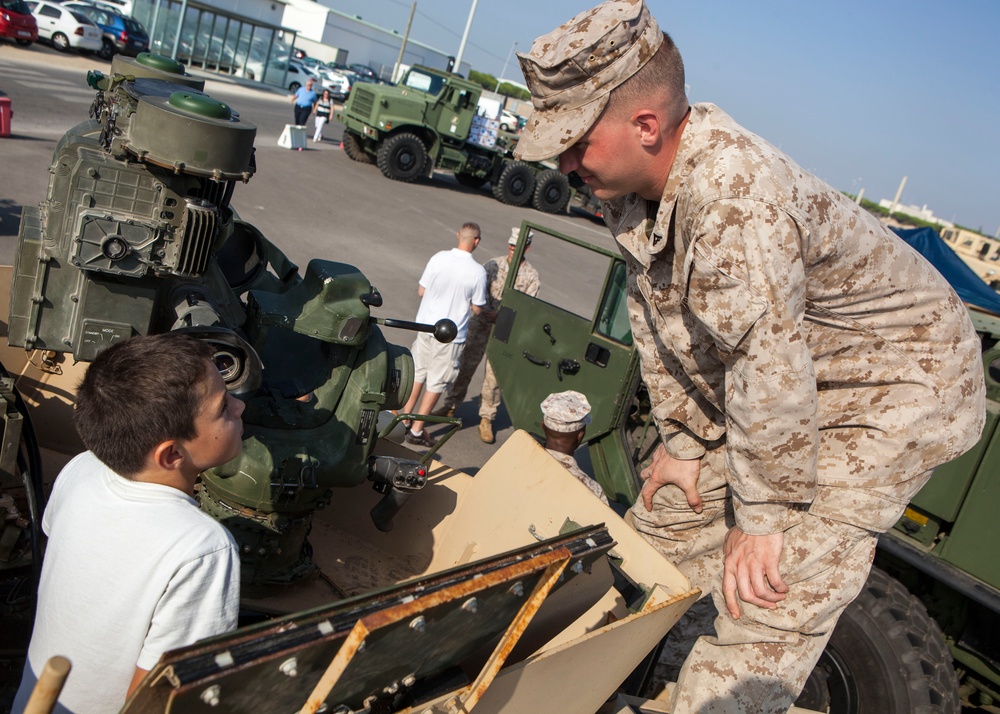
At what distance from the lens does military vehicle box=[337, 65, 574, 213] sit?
1934 cm

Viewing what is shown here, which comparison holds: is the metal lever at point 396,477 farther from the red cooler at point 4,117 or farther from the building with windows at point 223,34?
the building with windows at point 223,34

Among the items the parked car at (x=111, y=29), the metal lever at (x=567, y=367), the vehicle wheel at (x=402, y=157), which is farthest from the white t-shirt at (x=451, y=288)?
the parked car at (x=111, y=29)

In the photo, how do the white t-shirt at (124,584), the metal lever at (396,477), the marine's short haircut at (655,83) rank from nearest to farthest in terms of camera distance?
the white t-shirt at (124,584) < the marine's short haircut at (655,83) < the metal lever at (396,477)

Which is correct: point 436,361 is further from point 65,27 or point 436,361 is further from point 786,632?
point 65,27

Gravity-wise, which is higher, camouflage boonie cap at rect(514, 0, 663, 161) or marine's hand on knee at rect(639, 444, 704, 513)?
camouflage boonie cap at rect(514, 0, 663, 161)

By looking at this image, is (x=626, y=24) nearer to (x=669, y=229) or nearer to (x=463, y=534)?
(x=669, y=229)

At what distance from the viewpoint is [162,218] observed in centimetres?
290

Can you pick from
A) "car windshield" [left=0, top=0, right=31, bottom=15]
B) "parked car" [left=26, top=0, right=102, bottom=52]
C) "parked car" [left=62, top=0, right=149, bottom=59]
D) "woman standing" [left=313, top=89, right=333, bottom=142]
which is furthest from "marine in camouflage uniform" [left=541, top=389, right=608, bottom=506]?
"parked car" [left=62, top=0, right=149, bottom=59]

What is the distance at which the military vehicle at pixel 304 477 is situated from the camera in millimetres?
1936

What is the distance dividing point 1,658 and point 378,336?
1.67m

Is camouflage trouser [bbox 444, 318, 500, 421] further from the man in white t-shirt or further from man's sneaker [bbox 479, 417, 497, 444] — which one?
the man in white t-shirt

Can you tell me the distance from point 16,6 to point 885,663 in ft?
88.9

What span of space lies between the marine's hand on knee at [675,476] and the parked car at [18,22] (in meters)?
25.8

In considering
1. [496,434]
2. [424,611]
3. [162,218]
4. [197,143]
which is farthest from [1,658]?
[496,434]
